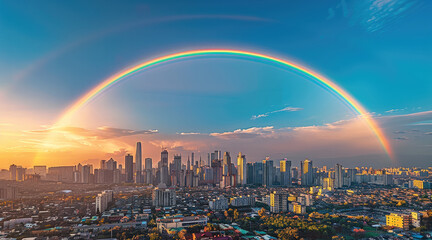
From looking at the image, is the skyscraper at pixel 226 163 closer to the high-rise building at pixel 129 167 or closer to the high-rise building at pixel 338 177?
the high-rise building at pixel 129 167

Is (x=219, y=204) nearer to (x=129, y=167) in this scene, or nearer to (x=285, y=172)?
(x=285, y=172)

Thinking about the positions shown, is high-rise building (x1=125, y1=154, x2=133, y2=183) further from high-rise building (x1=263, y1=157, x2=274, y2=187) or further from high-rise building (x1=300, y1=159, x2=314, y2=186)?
high-rise building (x1=300, y1=159, x2=314, y2=186)

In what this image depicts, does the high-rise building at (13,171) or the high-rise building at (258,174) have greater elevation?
the high-rise building at (13,171)

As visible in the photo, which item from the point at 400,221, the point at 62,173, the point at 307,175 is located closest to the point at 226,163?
the point at 307,175

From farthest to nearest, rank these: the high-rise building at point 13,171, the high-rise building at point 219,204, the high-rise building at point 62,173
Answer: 1. the high-rise building at point 62,173
2. the high-rise building at point 13,171
3. the high-rise building at point 219,204

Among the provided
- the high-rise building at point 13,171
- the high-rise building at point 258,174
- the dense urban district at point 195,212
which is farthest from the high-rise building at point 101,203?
the high-rise building at point 258,174
